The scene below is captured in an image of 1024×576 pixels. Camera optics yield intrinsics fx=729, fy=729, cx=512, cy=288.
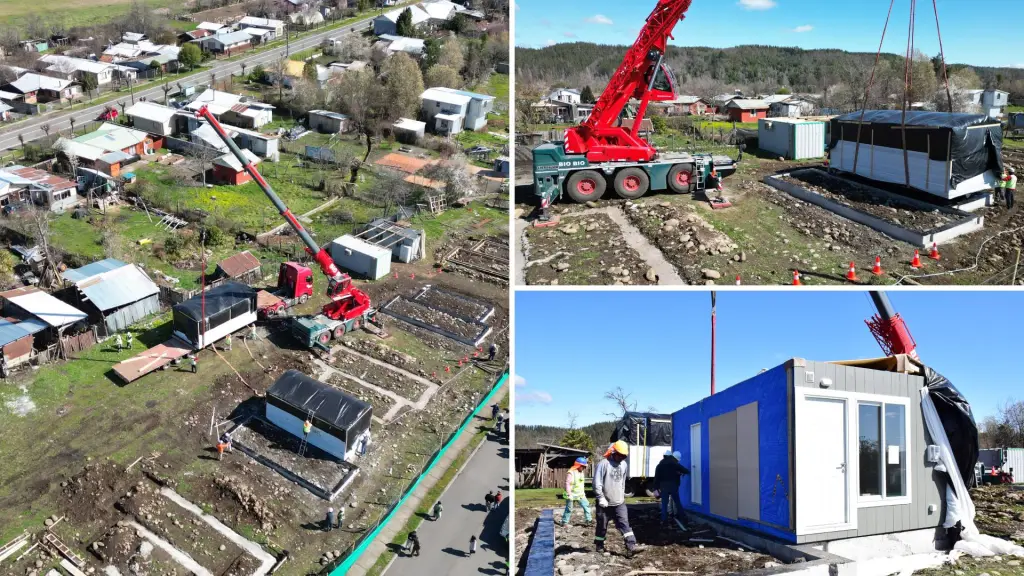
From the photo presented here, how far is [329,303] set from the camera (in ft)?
61.9

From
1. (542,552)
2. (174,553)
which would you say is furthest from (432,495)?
(542,552)

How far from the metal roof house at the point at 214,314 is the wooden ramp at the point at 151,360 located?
27cm

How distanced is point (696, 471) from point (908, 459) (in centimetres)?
271

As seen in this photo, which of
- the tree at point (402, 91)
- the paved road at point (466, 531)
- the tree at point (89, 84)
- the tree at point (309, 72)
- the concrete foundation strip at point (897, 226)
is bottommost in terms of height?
the paved road at point (466, 531)

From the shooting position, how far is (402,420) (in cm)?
1605

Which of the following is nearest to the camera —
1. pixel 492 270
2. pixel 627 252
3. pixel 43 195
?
pixel 627 252

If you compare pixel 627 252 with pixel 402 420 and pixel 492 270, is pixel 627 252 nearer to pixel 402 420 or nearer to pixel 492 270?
pixel 402 420

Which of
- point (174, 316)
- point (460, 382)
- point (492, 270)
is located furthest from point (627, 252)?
point (174, 316)

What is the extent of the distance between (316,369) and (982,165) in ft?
50.4

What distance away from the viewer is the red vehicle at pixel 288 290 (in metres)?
19.3

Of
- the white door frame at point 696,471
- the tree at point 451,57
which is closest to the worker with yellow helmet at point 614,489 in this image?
the white door frame at point 696,471

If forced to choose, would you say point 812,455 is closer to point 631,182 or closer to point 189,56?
point 631,182

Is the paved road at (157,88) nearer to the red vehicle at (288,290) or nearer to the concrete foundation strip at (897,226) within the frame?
the red vehicle at (288,290)

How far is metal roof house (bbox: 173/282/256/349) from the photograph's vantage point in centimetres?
1723
